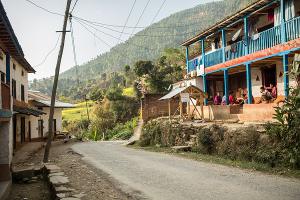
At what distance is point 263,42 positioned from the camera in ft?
40.2

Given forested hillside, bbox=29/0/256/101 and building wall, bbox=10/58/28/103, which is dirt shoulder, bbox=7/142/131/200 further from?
forested hillside, bbox=29/0/256/101

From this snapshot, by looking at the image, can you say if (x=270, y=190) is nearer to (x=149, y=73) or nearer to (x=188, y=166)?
(x=188, y=166)

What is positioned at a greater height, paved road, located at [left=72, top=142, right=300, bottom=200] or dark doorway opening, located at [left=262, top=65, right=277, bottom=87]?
dark doorway opening, located at [left=262, top=65, right=277, bottom=87]

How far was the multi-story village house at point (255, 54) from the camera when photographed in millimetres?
10922

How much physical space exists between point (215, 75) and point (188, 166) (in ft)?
37.5

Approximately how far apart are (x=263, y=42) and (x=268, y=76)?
10.4 ft

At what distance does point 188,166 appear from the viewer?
8641mm

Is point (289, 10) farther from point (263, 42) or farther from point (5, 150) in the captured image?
point (5, 150)

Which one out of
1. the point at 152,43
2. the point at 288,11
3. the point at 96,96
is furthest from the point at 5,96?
the point at 152,43

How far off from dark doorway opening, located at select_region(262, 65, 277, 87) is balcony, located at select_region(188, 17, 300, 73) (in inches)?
84.9

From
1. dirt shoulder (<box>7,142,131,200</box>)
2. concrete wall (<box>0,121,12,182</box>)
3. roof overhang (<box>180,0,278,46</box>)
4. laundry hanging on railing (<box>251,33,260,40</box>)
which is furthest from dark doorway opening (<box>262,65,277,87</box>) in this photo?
concrete wall (<box>0,121,12,182</box>)

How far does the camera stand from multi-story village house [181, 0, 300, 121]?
10.9m

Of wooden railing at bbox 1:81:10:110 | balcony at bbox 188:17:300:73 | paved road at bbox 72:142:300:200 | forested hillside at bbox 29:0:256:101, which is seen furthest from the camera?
forested hillside at bbox 29:0:256:101

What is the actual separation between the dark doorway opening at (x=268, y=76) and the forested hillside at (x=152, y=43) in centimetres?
11750
